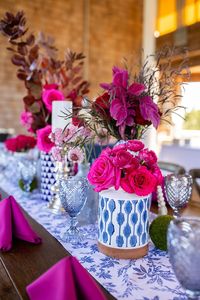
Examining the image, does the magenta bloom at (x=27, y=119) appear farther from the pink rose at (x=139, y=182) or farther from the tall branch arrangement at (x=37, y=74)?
the pink rose at (x=139, y=182)

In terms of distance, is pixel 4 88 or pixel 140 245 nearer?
pixel 140 245

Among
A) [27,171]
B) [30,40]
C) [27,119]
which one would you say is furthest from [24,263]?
[30,40]

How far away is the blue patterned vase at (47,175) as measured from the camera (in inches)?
54.7

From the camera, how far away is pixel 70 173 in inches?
56.2

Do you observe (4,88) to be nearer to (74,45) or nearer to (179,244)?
(74,45)

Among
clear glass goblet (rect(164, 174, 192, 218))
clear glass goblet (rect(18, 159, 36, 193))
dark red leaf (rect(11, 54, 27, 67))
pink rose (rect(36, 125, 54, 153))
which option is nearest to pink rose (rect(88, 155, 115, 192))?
clear glass goblet (rect(164, 174, 192, 218))

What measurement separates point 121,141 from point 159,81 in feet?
0.70

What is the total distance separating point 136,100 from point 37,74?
28.6 inches

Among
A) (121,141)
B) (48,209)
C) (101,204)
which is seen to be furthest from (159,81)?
(48,209)

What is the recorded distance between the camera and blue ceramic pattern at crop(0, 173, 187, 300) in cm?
67

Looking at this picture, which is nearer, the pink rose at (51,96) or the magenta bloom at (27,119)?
the pink rose at (51,96)

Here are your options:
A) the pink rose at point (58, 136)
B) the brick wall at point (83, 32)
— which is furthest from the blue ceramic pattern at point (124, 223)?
the brick wall at point (83, 32)

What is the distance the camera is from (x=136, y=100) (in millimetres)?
904

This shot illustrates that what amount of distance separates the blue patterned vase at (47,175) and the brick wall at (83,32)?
4437 millimetres
